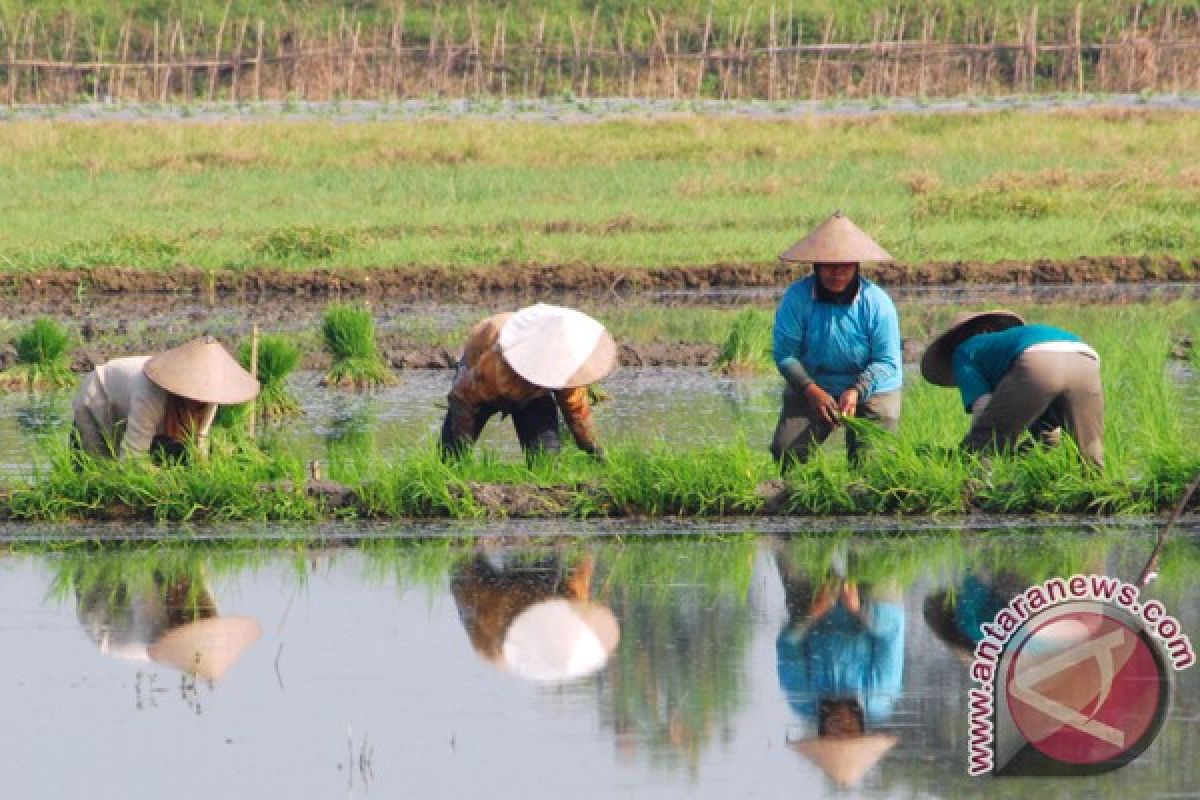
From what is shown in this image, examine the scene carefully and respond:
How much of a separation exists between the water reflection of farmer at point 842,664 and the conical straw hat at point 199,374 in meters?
2.54

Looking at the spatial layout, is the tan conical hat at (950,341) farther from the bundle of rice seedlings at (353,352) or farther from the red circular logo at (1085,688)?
the bundle of rice seedlings at (353,352)

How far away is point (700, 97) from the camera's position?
47.4m

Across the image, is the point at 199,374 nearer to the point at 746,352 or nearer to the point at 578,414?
the point at 578,414

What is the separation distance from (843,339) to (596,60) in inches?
1732

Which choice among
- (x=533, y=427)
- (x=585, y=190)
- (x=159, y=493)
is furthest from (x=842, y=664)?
(x=585, y=190)

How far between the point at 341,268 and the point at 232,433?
10546 millimetres

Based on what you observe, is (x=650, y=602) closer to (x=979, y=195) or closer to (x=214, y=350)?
(x=214, y=350)

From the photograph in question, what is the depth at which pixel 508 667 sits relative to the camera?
785 cm

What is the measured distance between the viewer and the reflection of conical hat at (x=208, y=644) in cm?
799

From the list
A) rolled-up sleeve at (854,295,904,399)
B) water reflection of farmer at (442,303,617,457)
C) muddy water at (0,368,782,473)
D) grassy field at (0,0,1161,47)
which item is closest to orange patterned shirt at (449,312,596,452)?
water reflection of farmer at (442,303,617,457)

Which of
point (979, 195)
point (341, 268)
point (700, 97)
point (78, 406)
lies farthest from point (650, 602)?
point (700, 97)

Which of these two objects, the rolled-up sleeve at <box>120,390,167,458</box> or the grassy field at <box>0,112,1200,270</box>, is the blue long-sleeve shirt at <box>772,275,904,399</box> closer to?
the rolled-up sleeve at <box>120,390,167,458</box>

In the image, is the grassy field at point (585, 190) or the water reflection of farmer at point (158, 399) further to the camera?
the grassy field at point (585, 190)

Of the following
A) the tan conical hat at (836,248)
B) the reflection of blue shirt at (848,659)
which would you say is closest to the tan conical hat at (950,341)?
the tan conical hat at (836,248)
